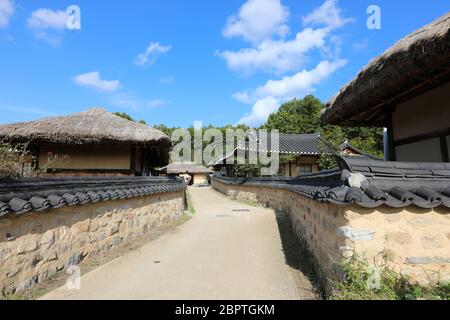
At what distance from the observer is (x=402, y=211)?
A: 117 inches

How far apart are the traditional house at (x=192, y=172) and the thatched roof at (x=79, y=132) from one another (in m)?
29.0

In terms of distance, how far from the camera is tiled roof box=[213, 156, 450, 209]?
2824 mm

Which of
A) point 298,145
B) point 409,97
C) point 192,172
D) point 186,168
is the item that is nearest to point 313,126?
point 298,145

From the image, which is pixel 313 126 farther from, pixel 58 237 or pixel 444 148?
pixel 58 237

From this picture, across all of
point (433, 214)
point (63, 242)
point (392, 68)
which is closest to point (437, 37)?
point (392, 68)

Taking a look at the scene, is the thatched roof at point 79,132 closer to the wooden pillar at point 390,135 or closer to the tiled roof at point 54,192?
the tiled roof at point 54,192

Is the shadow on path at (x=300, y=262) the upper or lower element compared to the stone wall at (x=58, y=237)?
lower

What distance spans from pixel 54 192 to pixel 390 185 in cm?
400

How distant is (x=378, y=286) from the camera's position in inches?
109

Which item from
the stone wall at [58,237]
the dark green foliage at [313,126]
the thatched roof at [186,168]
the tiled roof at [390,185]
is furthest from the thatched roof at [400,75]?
the thatched roof at [186,168]

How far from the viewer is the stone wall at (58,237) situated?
325cm

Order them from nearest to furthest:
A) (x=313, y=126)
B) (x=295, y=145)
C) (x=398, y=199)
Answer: (x=398, y=199) < (x=295, y=145) < (x=313, y=126)
